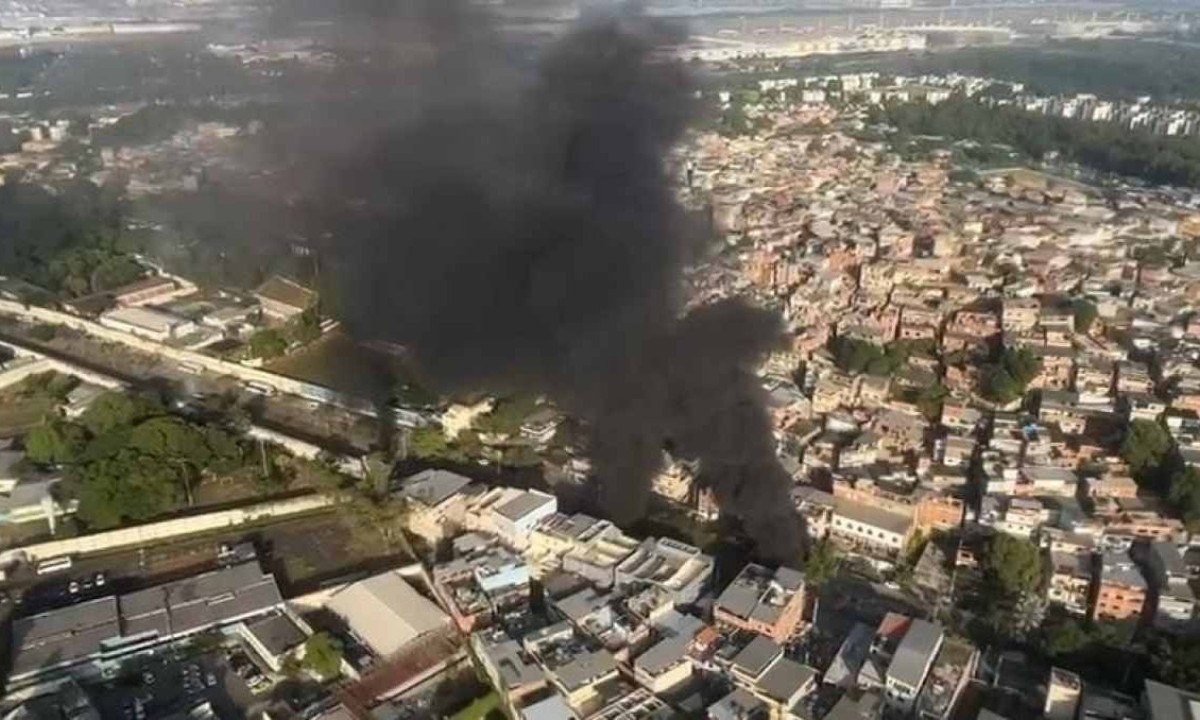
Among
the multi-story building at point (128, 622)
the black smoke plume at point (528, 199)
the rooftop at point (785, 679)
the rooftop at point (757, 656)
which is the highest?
the black smoke plume at point (528, 199)

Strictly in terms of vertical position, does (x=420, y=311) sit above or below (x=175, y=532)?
above

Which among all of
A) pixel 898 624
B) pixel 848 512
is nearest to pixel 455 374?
pixel 848 512

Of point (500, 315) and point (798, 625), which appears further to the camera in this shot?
point (500, 315)

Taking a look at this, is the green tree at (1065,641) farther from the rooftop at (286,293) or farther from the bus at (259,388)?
the rooftop at (286,293)

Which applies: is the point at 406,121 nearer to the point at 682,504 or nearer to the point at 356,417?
the point at 356,417

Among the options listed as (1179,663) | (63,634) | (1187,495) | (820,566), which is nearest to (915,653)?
(820,566)

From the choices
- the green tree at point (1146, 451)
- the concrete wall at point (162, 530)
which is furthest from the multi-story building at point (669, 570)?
the green tree at point (1146, 451)

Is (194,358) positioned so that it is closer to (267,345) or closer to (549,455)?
(267,345)
